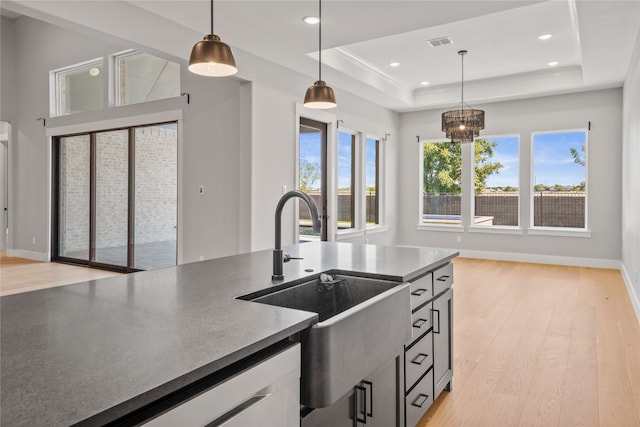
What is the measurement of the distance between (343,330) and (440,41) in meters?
5.08

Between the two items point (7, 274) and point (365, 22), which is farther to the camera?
point (7, 274)

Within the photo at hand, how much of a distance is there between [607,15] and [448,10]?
1376 mm

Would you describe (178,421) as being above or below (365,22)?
below

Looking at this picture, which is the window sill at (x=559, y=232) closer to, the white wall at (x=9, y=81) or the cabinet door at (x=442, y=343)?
the cabinet door at (x=442, y=343)

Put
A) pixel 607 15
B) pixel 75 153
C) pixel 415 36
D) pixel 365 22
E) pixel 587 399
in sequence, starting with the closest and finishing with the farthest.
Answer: pixel 587 399
pixel 607 15
pixel 365 22
pixel 415 36
pixel 75 153

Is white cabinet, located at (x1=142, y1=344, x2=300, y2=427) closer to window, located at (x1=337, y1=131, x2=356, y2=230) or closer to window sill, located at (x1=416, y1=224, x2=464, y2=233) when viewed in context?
window, located at (x1=337, y1=131, x2=356, y2=230)

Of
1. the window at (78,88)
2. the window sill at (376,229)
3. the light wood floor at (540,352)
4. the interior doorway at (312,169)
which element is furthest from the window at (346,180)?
the window at (78,88)

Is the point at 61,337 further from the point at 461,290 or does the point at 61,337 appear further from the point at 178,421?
the point at 461,290

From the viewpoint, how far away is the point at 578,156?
284 inches

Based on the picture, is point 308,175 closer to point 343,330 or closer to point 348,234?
point 348,234

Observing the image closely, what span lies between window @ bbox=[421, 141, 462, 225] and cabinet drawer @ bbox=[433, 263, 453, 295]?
238 inches

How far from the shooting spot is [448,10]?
3.91m

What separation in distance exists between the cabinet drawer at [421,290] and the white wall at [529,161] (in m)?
6.09

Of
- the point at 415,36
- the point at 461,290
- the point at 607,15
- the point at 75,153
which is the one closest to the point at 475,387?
the point at 461,290
